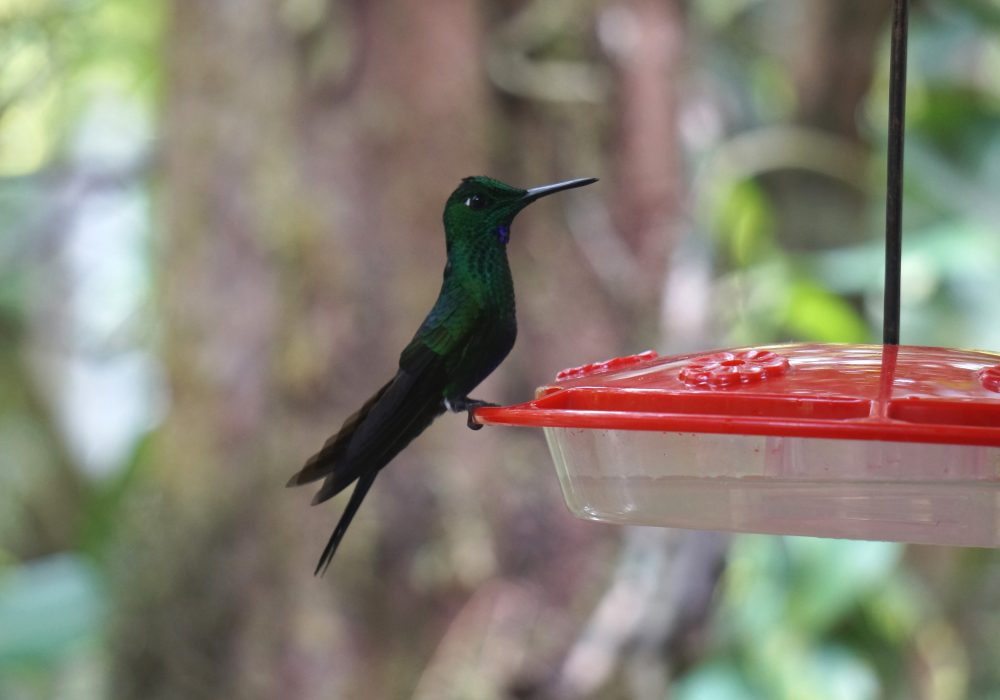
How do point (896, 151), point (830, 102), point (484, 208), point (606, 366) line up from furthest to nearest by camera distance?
point (830, 102), point (484, 208), point (606, 366), point (896, 151)

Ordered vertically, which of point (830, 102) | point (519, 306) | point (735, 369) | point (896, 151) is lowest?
point (519, 306)

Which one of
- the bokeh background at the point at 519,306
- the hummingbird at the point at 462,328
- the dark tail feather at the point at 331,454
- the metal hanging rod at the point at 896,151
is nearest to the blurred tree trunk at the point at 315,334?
the bokeh background at the point at 519,306

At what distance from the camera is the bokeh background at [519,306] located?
2.48 meters

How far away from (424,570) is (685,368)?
1.49 metres

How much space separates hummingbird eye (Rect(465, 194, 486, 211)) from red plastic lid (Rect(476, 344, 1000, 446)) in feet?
0.93

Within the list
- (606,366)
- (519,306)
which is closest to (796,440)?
(606,366)

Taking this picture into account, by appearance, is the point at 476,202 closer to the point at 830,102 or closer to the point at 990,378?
the point at 990,378

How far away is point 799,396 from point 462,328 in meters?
0.48

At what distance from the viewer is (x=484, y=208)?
4.26 ft

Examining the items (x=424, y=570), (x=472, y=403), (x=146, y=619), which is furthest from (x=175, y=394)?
(x=472, y=403)

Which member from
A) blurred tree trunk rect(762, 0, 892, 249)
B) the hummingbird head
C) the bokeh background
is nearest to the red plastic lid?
the hummingbird head

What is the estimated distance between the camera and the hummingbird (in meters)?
1.20

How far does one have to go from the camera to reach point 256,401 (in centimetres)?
295

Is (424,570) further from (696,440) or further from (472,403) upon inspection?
(696,440)
